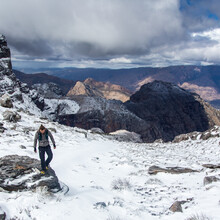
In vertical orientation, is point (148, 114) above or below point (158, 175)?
below

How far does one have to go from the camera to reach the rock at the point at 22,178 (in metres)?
7.20

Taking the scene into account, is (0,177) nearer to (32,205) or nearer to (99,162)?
(32,205)

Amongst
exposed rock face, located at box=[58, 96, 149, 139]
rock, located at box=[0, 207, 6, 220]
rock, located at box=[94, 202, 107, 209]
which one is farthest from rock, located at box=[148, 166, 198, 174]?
exposed rock face, located at box=[58, 96, 149, 139]

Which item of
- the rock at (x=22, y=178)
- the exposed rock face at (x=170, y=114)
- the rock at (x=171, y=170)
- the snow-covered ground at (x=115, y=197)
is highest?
the rock at (x=22, y=178)

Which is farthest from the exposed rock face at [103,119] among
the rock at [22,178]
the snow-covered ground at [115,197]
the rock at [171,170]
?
the rock at [22,178]

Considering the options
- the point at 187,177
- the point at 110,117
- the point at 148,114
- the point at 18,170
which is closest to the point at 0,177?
the point at 18,170

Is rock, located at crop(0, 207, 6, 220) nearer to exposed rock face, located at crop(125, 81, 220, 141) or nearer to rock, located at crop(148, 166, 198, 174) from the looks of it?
rock, located at crop(148, 166, 198, 174)

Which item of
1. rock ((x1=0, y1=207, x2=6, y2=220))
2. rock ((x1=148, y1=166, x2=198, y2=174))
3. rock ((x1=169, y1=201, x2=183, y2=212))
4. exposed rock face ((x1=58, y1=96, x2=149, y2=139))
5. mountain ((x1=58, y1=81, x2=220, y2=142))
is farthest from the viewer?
mountain ((x1=58, y1=81, x2=220, y2=142))

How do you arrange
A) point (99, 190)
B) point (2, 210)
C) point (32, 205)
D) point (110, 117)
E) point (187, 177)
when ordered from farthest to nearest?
point (110, 117) < point (187, 177) < point (99, 190) < point (32, 205) < point (2, 210)

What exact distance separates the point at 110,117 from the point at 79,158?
345ft

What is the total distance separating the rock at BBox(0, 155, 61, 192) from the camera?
7.20 metres

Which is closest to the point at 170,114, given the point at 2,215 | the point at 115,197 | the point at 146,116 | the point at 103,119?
the point at 146,116

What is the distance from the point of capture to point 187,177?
1006cm

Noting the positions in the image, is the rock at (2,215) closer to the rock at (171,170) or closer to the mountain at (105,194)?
the mountain at (105,194)
